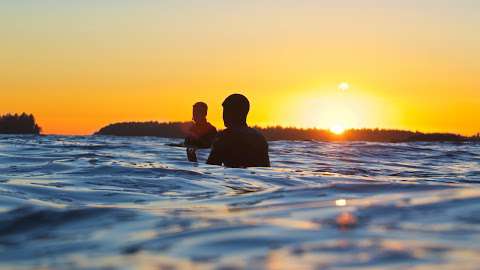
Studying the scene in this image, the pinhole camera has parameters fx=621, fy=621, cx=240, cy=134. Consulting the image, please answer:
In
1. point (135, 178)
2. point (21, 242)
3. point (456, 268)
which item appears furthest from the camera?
point (135, 178)

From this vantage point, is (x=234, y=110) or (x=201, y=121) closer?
(x=234, y=110)

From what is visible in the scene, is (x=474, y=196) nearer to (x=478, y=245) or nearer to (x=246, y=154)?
(x=478, y=245)

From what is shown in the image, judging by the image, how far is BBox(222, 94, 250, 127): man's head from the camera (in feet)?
29.8

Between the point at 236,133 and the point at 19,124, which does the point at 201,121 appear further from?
the point at 19,124

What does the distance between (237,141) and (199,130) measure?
3.02m

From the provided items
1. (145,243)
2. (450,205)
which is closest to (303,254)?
(145,243)

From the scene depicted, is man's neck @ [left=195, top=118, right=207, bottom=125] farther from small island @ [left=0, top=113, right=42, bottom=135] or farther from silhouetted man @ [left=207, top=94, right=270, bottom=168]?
small island @ [left=0, top=113, right=42, bottom=135]

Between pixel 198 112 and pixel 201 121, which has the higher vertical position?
pixel 198 112

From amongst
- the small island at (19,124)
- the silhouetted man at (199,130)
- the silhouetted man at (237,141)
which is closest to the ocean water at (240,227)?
the silhouetted man at (237,141)

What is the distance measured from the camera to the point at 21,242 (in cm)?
324

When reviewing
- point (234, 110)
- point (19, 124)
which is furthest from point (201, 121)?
point (19, 124)

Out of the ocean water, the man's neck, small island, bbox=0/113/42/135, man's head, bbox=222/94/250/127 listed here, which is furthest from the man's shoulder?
small island, bbox=0/113/42/135

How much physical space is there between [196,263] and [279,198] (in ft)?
7.75

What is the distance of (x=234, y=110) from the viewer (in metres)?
9.09
